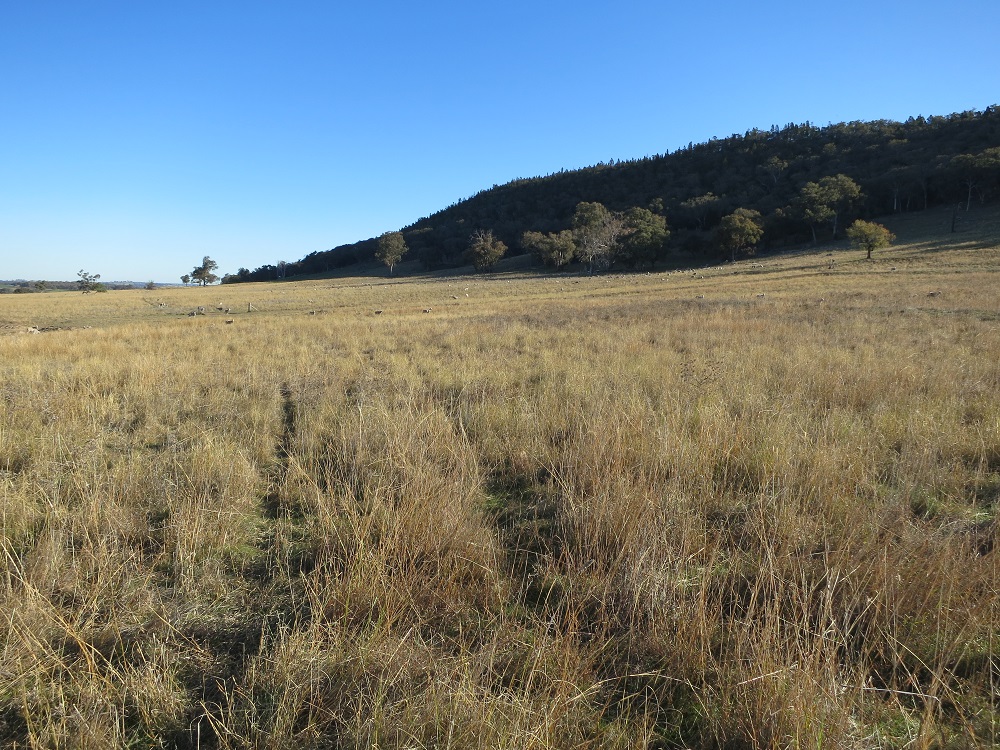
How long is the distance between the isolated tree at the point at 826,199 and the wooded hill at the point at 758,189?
0.14 m

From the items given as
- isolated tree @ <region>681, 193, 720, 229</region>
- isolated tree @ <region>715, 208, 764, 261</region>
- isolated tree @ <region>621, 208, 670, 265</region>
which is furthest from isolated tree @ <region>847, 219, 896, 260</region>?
isolated tree @ <region>681, 193, 720, 229</region>

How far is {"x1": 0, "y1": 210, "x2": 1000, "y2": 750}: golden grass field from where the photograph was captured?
1.74 meters

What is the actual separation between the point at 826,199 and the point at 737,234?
47.4 feet

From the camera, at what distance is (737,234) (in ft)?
206

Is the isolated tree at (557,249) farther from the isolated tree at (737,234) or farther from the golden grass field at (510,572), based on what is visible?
the golden grass field at (510,572)

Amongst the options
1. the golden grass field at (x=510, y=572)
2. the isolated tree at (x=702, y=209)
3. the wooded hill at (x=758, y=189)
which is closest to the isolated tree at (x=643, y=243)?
the wooded hill at (x=758, y=189)

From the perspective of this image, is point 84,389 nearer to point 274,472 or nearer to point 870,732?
point 274,472

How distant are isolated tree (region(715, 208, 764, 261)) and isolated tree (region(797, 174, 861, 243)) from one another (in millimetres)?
6293

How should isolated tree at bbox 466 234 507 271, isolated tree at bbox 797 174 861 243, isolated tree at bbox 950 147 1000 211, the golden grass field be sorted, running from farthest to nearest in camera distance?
1. isolated tree at bbox 466 234 507 271
2. isolated tree at bbox 797 174 861 243
3. isolated tree at bbox 950 147 1000 211
4. the golden grass field

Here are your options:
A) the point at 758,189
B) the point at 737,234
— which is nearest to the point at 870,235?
the point at 737,234

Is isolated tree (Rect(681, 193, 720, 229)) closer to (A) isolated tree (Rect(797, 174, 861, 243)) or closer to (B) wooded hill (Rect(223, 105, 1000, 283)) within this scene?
(B) wooded hill (Rect(223, 105, 1000, 283))

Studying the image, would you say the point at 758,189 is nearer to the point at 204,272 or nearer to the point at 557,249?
the point at 557,249

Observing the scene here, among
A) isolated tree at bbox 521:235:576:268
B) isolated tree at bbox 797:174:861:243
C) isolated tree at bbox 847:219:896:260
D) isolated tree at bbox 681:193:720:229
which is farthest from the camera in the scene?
isolated tree at bbox 681:193:720:229

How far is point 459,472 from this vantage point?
3684mm
